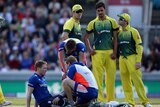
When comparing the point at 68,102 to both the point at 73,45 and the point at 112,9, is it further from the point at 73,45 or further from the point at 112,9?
the point at 112,9

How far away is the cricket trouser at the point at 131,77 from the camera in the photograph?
62.0 feet

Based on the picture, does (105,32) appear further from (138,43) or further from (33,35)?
(33,35)

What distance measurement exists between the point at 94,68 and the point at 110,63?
0.41 meters

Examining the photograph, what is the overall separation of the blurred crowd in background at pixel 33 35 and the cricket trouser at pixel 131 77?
8416mm

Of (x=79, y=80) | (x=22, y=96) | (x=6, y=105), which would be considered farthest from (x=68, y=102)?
(x=22, y=96)

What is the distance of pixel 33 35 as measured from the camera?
97.7ft

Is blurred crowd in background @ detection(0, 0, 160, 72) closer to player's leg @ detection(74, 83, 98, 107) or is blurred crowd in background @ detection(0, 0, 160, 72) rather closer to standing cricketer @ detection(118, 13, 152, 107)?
standing cricketer @ detection(118, 13, 152, 107)

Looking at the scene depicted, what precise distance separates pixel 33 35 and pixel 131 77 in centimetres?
1118

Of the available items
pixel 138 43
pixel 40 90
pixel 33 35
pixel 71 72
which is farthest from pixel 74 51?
pixel 33 35

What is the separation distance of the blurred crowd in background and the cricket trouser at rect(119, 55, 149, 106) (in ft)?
27.6

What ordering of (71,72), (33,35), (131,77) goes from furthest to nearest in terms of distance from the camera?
(33,35)
(131,77)
(71,72)

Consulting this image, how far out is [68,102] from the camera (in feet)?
54.8

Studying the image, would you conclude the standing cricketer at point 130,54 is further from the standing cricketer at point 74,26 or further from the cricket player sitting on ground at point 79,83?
the cricket player sitting on ground at point 79,83

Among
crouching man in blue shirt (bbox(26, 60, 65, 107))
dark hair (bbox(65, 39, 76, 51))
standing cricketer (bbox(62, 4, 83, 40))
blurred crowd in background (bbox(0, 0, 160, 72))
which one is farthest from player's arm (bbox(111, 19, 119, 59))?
blurred crowd in background (bbox(0, 0, 160, 72))
